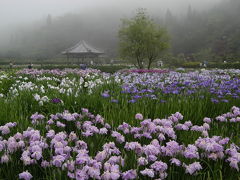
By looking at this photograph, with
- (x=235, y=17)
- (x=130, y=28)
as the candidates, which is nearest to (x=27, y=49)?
(x=235, y=17)

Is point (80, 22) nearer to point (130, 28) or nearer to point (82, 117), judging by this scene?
point (130, 28)

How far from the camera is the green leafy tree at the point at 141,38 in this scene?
22.8 meters

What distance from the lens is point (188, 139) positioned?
10.8 ft

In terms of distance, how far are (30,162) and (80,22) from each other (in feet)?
612

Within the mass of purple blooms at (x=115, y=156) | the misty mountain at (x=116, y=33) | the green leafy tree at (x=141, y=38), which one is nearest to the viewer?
the mass of purple blooms at (x=115, y=156)

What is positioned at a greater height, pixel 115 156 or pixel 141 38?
pixel 141 38

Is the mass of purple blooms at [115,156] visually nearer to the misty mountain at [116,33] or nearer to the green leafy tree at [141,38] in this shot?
the green leafy tree at [141,38]

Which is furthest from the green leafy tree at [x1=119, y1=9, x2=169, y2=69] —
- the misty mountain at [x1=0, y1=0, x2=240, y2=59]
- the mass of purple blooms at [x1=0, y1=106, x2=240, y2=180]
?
the misty mountain at [x1=0, y1=0, x2=240, y2=59]

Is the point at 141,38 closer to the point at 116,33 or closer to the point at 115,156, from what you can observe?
the point at 115,156

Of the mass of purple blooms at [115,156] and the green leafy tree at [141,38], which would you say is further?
the green leafy tree at [141,38]

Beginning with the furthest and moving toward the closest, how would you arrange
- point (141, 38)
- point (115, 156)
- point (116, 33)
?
point (116, 33) < point (141, 38) < point (115, 156)

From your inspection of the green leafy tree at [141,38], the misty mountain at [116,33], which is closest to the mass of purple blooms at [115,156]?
the green leafy tree at [141,38]

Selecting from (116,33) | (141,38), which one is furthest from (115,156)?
(116,33)

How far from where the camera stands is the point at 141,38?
22.8 m
